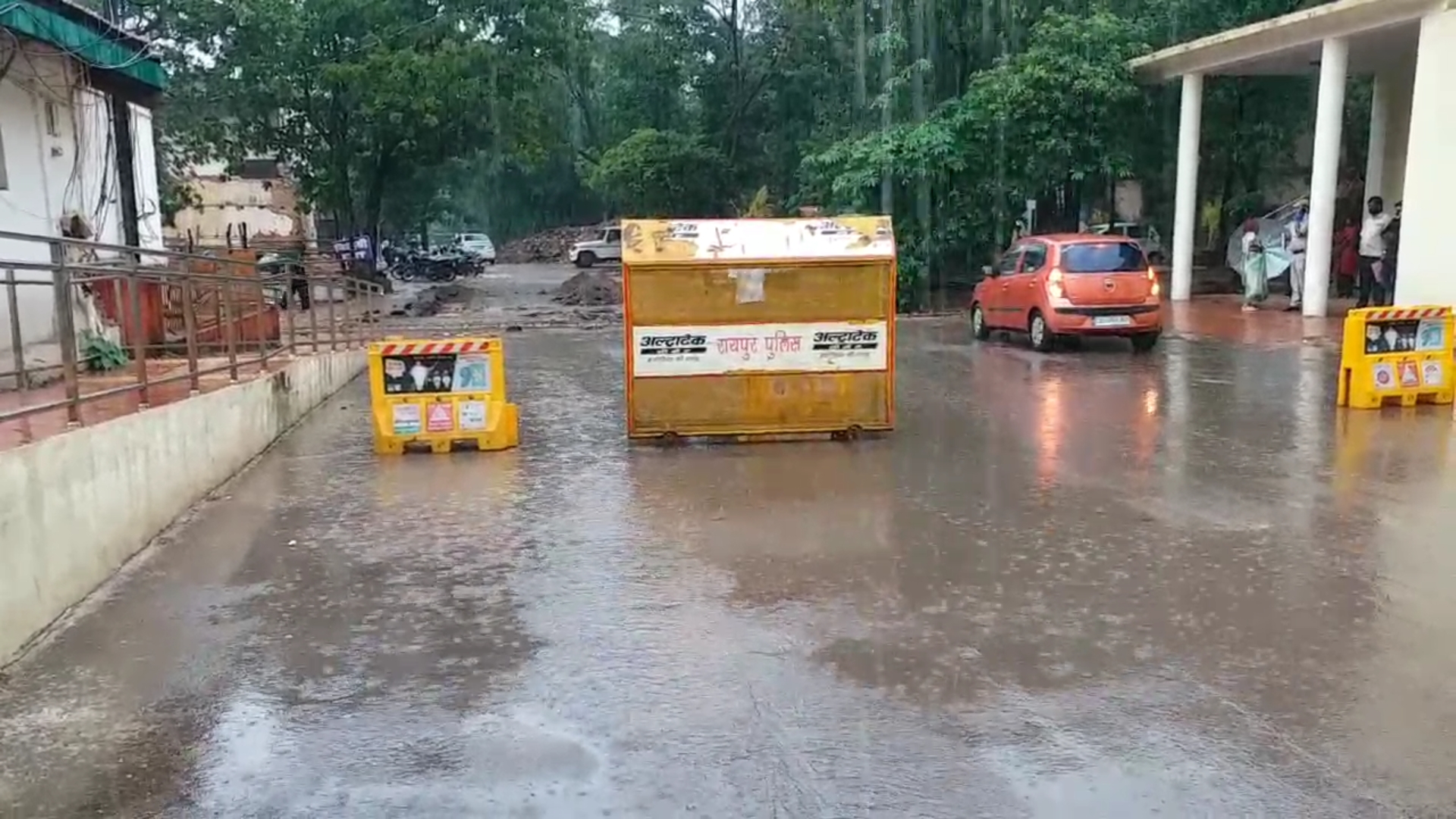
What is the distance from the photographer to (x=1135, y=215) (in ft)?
127

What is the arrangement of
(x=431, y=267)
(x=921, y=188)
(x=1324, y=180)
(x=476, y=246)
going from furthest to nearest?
(x=476, y=246)
(x=431, y=267)
(x=921, y=188)
(x=1324, y=180)

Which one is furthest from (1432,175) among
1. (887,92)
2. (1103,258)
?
(887,92)

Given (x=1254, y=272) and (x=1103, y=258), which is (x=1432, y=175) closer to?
(x=1103, y=258)

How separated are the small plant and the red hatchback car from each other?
1086 centimetres

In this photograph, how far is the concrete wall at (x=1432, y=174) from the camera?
48.8 ft

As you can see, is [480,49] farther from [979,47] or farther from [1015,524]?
[1015,524]

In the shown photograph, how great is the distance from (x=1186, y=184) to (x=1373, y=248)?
490cm

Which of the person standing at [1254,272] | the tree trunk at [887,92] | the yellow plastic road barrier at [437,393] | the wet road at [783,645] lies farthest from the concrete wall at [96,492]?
the person standing at [1254,272]

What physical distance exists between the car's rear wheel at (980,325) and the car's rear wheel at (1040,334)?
1.68 m

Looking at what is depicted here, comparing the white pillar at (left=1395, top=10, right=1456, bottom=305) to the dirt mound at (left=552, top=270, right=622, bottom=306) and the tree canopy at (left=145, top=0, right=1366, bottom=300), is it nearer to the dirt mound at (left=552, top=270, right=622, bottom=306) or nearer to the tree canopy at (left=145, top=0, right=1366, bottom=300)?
the tree canopy at (left=145, top=0, right=1366, bottom=300)

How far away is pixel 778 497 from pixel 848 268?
2.56 metres

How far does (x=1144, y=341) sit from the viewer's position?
15.5m

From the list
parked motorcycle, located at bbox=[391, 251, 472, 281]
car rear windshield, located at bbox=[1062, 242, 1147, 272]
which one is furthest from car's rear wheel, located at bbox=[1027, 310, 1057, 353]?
parked motorcycle, located at bbox=[391, 251, 472, 281]

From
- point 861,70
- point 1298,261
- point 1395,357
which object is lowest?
point 1395,357
